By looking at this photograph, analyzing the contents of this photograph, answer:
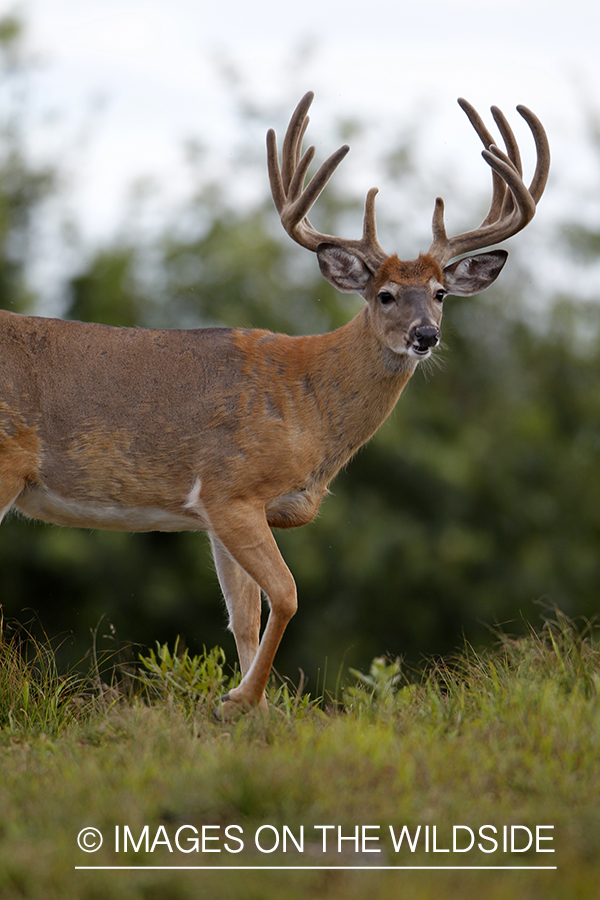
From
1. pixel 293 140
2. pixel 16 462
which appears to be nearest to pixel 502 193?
pixel 293 140

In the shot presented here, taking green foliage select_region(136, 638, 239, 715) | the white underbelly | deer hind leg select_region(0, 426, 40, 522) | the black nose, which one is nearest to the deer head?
the black nose

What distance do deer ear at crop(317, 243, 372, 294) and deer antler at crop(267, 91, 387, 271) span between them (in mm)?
38

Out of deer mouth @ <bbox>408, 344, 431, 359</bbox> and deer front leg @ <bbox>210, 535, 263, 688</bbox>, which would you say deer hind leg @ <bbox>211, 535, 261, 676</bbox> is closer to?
deer front leg @ <bbox>210, 535, 263, 688</bbox>

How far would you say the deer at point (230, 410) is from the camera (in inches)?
239

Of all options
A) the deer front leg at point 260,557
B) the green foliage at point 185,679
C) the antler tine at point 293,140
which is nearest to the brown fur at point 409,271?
the antler tine at point 293,140

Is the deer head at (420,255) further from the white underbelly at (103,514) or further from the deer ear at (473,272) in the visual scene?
the white underbelly at (103,514)

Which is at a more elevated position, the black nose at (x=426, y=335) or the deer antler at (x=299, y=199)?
the deer antler at (x=299, y=199)

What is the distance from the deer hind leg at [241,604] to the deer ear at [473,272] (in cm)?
200

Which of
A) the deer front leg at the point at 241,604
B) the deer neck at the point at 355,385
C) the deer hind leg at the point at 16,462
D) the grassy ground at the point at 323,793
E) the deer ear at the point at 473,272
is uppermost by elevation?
the deer ear at the point at 473,272

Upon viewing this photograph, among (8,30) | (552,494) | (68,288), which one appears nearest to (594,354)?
(552,494)

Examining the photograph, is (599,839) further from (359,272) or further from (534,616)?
(534,616)

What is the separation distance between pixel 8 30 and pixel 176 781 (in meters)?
19.7

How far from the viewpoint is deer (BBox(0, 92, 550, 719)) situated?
6.07m

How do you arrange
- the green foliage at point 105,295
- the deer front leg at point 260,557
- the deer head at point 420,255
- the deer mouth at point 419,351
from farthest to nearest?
the green foliage at point 105,295 → the deer head at point 420,255 → the deer mouth at point 419,351 → the deer front leg at point 260,557
